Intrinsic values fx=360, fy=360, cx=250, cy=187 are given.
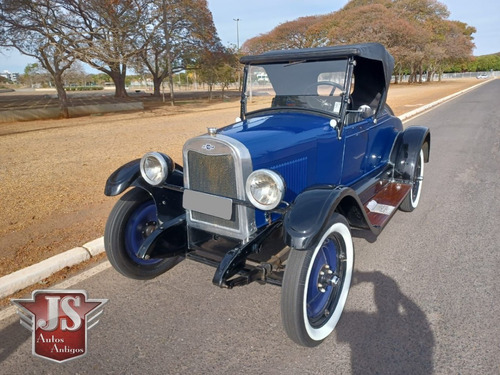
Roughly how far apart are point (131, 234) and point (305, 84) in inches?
88.5

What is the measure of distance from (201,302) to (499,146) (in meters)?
8.74

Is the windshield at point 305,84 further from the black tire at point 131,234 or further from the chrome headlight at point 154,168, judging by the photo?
the black tire at point 131,234

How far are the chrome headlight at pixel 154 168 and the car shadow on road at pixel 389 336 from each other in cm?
184

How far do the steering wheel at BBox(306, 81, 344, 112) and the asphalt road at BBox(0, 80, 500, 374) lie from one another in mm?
1494

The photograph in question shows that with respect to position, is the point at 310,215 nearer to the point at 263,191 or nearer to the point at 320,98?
the point at 263,191

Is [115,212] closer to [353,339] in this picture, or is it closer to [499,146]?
[353,339]

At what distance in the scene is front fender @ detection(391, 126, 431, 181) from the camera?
4.61 metres

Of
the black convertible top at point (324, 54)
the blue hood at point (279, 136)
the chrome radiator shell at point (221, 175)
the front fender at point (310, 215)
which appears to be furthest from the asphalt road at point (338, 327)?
the black convertible top at point (324, 54)

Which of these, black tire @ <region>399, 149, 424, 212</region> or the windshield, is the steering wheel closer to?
the windshield

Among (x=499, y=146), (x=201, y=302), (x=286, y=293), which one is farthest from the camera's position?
(x=499, y=146)

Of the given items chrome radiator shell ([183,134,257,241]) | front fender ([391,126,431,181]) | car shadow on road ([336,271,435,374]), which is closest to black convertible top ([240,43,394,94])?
front fender ([391,126,431,181])

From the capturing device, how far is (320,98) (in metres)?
3.57

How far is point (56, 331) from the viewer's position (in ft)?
8.12

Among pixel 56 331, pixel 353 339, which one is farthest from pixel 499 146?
pixel 56 331
